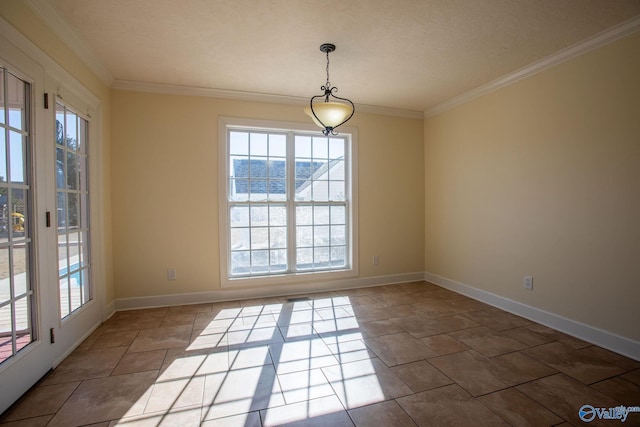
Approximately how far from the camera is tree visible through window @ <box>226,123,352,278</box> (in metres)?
4.10

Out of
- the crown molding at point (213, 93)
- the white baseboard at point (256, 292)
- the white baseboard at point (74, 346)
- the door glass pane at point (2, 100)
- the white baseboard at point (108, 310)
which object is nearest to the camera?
the door glass pane at point (2, 100)

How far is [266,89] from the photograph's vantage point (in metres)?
3.84

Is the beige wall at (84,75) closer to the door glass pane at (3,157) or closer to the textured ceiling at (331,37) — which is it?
the textured ceiling at (331,37)

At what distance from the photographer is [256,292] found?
4.11 m

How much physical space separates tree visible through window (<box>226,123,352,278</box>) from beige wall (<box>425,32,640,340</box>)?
161 cm

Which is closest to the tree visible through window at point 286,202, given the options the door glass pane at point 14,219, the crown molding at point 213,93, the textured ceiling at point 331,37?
the crown molding at point 213,93

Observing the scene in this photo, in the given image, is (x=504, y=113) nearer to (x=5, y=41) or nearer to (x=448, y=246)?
(x=448, y=246)

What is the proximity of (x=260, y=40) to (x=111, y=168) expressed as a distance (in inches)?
87.9

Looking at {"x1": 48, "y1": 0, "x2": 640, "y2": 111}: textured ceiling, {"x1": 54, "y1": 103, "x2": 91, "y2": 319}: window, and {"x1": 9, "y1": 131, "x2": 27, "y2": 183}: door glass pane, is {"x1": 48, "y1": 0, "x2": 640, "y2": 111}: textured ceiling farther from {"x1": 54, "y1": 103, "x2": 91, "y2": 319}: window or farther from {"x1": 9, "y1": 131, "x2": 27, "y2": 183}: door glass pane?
{"x1": 9, "y1": 131, "x2": 27, "y2": 183}: door glass pane

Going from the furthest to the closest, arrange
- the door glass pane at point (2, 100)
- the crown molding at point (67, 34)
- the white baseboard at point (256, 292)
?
the white baseboard at point (256, 292)
the crown molding at point (67, 34)
the door glass pane at point (2, 100)

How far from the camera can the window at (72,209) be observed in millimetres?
2518

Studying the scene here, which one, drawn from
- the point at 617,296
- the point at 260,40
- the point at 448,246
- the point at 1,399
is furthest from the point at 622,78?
the point at 1,399

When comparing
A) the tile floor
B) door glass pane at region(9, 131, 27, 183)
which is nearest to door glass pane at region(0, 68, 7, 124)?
door glass pane at region(9, 131, 27, 183)

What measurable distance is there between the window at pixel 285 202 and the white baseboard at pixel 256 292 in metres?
0.17
